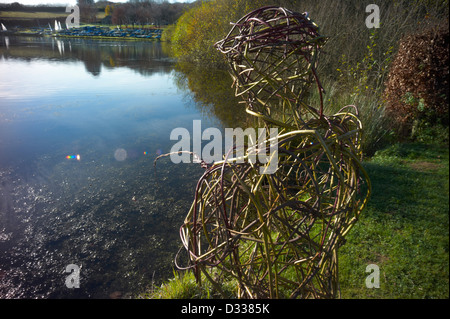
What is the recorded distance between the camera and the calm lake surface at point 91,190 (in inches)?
109

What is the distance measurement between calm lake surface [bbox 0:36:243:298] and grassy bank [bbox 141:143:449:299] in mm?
785

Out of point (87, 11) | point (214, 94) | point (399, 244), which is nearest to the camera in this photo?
point (399, 244)

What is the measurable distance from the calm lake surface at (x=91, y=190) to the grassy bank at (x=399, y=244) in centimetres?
79

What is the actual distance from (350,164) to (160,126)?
241 inches

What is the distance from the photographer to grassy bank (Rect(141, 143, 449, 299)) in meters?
0.77

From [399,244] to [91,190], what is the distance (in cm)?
386

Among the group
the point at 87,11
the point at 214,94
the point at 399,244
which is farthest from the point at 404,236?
the point at 87,11

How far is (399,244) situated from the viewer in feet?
7.13

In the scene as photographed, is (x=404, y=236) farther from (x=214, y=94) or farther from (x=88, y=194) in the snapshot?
(x=214, y=94)

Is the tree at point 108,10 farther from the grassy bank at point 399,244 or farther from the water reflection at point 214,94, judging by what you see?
the grassy bank at point 399,244

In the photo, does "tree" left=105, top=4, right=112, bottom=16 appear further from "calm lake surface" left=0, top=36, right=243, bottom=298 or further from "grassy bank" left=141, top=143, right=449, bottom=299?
"grassy bank" left=141, top=143, right=449, bottom=299

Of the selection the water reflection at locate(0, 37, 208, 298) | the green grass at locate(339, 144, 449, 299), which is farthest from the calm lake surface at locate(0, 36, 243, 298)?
the green grass at locate(339, 144, 449, 299)

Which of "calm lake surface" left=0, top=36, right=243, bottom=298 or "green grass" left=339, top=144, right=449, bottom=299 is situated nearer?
"green grass" left=339, top=144, right=449, bottom=299
